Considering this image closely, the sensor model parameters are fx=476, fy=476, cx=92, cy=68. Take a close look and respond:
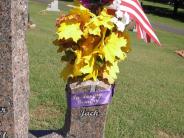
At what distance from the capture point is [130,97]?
396 inches

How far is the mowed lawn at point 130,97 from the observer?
8.11 metres

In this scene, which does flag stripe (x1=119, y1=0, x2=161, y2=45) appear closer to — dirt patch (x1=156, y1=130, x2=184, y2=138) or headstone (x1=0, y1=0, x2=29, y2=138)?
headstone (x1=0, y1=0, x2=29, y2=138)

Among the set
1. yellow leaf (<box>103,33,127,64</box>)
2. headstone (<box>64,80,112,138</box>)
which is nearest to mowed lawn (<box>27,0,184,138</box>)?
headstone (<box>64,80,112,138</box>)

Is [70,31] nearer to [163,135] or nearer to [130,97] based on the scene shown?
[163,135]

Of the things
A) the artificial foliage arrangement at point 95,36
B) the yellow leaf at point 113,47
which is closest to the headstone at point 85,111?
the artificial foliage arrangement at point 95,36

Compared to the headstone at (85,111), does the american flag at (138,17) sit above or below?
above

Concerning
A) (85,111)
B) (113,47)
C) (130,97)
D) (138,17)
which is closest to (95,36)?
(113,47)

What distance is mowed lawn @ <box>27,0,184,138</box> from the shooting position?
8109 millimetres

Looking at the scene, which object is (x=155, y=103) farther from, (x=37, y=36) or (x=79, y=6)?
(x=37, y=36)

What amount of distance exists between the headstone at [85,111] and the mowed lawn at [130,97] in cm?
174

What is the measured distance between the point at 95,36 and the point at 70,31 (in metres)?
0.31

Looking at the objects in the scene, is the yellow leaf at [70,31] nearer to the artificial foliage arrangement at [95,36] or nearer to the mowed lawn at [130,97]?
the artificial foliage arrangement at [95,36]

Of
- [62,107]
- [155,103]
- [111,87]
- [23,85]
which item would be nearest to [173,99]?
[155,103]

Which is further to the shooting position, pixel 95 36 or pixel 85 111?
pixel 85 111
